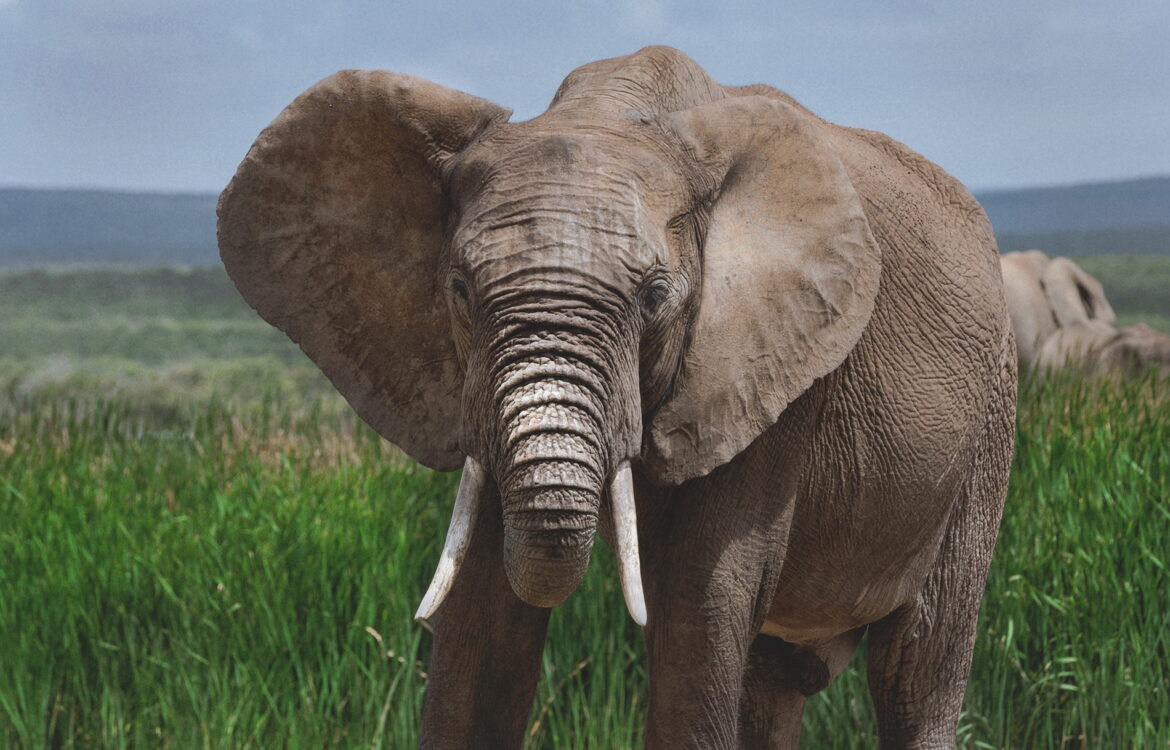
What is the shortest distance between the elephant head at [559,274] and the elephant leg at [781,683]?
1102 mm

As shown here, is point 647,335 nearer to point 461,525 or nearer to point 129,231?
point 461,525

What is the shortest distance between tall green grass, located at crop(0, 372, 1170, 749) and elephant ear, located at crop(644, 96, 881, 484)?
6.60 feet

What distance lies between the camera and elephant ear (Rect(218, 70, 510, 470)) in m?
2.25

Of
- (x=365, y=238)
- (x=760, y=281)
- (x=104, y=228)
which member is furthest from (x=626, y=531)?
(x=104, y=228)

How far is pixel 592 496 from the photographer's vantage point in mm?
1857

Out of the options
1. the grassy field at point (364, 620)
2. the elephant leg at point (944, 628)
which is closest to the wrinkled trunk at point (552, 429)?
the elephant leg at point (944, 628)

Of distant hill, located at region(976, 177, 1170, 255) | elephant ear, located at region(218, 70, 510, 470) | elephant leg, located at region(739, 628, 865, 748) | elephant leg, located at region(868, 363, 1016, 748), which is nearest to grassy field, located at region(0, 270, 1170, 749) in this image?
elephant leg, located at region(739, 628, 865, 748)

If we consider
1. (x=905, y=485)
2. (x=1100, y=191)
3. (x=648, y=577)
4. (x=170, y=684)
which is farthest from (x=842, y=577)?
(x=1100, y=191)

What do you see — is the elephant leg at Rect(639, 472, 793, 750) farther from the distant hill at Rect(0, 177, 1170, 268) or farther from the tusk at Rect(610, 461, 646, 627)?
the distant hill at Rect(0, 177, 1170, 268)

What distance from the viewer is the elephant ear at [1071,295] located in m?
10.6

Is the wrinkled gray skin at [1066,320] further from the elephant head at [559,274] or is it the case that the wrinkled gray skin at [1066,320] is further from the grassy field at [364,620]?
the elephant head at [559,274]

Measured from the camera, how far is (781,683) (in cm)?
315

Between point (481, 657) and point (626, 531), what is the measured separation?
516 millimetres

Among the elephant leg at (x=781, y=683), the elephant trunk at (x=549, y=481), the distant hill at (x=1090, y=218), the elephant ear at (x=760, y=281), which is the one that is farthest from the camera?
the distant hill at (x=1090, y=218)
